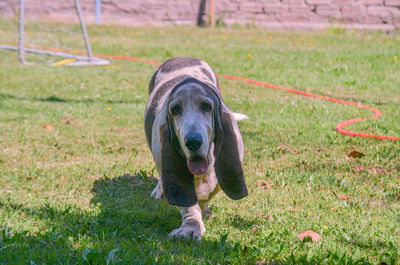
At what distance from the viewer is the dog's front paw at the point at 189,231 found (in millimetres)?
3562

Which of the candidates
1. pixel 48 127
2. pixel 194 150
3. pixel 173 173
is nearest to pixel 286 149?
pixel 173 173

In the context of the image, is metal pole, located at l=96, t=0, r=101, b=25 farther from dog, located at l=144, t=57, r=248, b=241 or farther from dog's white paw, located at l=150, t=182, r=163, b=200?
dog, located at l=144, t=57, r=248, b=241

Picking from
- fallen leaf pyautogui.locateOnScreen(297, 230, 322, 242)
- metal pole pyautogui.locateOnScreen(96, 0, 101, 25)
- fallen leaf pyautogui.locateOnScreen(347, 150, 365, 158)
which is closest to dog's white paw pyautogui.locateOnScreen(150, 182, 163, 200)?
fallen leaf pyautogui.locateOnScreen(297, 230, 322, 242)

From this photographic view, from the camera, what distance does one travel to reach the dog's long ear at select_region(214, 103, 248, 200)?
343 cm

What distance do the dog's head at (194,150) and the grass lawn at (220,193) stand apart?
363mm

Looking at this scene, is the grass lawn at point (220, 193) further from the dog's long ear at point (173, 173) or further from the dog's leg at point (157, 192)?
the dog's long ear at point (173, 173)

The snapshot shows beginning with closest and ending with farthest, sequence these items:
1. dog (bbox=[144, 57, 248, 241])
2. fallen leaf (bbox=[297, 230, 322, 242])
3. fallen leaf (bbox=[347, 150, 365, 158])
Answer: dog (bbox=[144, 57, 248, 241]), fallen leaf (bbox=[297, 230, 322, 242]), fallen leaf (bbox=[347, 150, 365, 158])

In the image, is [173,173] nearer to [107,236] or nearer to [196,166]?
[196,166]

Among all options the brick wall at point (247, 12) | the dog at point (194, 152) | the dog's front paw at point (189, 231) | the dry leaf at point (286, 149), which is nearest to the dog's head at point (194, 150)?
the dog at point (194, 152)

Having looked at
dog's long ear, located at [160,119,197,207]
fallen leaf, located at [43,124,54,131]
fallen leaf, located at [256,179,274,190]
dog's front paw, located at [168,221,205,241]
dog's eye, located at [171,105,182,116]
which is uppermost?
dog's eye, located at [171,105,182,116]

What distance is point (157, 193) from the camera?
4594 mm

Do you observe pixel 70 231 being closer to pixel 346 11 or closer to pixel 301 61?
pixel 301 61

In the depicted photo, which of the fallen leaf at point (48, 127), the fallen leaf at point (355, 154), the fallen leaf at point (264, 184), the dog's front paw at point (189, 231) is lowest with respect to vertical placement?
the fallen leaf at point (48, 127)

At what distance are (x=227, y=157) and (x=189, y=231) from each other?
1.89 feet
